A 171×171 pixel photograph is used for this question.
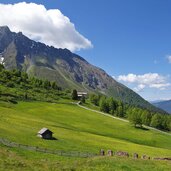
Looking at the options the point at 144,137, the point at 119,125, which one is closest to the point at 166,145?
the point at 144,137

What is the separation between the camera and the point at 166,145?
460 feet

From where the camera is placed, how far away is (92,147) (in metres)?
81.8

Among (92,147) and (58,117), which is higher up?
(58,117)

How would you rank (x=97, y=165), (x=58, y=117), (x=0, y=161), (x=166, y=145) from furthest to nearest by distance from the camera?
(x=58, y=117) → (x=166, y=145) → (x=97, y=165) → (x=0, y=161)

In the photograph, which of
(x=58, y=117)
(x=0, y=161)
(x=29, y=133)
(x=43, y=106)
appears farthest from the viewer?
(x=43, y=106)

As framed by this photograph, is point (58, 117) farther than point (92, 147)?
Yes

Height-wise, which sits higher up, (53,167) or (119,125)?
(119,125)

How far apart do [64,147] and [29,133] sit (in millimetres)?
11994

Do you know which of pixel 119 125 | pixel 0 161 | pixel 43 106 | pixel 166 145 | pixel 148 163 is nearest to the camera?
pixel 0 161

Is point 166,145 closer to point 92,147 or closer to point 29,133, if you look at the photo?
point 92,147

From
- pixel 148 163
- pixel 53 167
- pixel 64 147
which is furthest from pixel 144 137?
pixel 53 167

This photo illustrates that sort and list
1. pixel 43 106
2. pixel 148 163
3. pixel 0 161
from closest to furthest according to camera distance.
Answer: pixel 0 161 < pixel 148 163 < pixel 43 106

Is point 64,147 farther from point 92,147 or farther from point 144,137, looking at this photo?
point 144,137

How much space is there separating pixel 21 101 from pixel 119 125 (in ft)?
170
